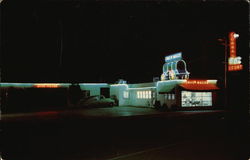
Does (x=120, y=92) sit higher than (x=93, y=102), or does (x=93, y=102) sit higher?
(x=120, y=92)

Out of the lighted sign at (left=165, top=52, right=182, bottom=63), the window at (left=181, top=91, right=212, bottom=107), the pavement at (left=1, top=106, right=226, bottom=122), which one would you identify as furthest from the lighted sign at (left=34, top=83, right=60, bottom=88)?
the window at (left=181, top=91, right=212, bottom=107)

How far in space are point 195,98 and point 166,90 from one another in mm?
3241

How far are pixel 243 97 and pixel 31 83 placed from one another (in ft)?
83.4

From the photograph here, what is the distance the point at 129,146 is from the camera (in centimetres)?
898

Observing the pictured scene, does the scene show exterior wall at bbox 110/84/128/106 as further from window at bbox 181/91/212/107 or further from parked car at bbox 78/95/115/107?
window at bbox 181/91/212/107

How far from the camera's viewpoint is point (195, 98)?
2655 cm

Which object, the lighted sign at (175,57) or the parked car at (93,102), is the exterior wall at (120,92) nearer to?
the parked car at (93,102)

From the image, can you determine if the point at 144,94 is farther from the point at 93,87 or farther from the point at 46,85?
the point at 46,85

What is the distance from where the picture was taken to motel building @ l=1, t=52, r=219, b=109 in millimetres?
25812

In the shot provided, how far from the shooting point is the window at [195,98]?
26.1 metres

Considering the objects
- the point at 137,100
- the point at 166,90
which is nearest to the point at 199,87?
the point at 166,90

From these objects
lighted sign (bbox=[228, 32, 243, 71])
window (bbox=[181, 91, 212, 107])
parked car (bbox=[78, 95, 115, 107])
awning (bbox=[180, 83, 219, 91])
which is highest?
lighted sign (bbox=[228, 32, 243, 71])

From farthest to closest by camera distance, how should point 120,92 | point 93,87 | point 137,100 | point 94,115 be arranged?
point 120,92 → point 93,87 → point 137,100 → point 94,115

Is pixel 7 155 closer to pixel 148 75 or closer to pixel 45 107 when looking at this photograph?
pixel 45 107
